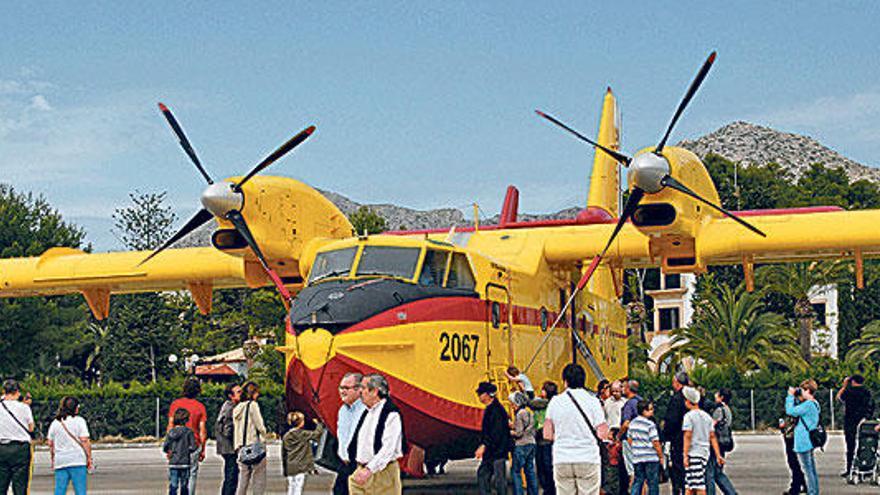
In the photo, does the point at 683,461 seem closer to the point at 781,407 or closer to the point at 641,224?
the point at 641,224

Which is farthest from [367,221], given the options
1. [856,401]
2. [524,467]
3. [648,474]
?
[648,474]

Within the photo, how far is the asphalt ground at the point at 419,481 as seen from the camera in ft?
49.8

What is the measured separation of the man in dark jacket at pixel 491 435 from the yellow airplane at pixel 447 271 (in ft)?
4.12

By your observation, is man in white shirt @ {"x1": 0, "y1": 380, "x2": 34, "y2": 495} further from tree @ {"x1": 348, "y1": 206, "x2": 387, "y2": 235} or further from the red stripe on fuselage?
tree @ {"x1": 348, "y1": 206, "x2": 387, "y2": 235}

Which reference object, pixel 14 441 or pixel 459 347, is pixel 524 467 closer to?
pixel 459 347

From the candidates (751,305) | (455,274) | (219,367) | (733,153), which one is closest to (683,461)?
(455,274)

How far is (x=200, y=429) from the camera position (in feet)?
40.0

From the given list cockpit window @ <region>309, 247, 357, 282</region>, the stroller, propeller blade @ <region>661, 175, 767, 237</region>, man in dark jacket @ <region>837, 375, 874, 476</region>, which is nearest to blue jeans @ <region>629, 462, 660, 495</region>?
cockpit window @ <region>309, 247, 357, 282</region>

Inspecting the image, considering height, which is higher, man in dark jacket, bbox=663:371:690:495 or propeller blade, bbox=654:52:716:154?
propeller blade, bbox=654:52:716:154

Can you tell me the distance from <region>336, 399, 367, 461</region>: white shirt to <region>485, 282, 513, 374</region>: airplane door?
5057 mm

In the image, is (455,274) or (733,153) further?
(733,153)

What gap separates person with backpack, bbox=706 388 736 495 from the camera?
445 inches

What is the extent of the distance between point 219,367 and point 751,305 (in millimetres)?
35507

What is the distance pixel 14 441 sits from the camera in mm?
10688
